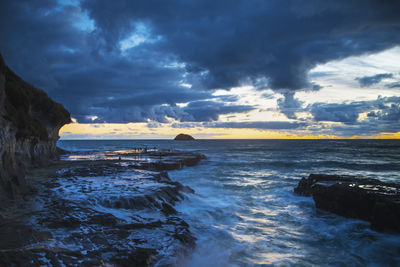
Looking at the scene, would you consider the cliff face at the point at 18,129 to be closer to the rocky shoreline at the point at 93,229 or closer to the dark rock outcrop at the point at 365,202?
the rocky shoreline at the point at 93,229

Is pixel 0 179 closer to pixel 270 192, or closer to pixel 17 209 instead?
pixel 17 209

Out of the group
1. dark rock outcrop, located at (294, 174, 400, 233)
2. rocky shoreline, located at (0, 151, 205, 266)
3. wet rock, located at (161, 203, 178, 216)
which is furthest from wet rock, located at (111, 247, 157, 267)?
dark rock outcrop, located at (294, 174, 400, 233)

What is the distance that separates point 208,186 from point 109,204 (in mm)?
10324

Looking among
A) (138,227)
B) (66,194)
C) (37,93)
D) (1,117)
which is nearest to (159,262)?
(138,227)

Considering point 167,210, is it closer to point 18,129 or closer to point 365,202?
point 365,202

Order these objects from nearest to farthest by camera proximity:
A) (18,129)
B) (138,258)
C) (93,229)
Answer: (138,258)
(93,229)
(18,129)

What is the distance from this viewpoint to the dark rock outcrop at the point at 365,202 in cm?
903

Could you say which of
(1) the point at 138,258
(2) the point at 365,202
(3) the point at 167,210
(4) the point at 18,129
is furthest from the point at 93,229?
(4) the point at 18,129

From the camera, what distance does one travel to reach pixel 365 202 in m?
10.5

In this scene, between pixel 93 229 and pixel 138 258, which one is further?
pixel 93 229

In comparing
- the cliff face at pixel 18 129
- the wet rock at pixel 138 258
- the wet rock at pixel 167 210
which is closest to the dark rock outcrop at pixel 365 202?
the wet rock at pixel 167 210

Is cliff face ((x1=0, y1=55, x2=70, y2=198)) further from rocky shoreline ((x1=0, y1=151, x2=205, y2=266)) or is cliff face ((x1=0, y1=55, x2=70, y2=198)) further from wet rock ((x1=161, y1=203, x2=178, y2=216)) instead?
wet rock ((x1=161, y1=203, x2=178, y2=216))

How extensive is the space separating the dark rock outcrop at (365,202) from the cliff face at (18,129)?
15511 millimetres

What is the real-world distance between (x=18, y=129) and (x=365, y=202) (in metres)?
24.6
